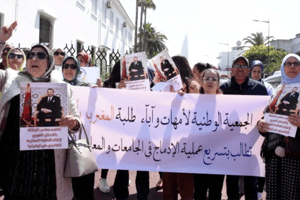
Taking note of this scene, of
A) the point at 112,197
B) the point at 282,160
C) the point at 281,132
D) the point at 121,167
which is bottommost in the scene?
the point at 112,197

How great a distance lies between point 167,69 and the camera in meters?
4.02

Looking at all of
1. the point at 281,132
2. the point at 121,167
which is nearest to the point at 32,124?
the point at 121,167

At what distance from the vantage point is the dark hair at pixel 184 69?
13.6 ft

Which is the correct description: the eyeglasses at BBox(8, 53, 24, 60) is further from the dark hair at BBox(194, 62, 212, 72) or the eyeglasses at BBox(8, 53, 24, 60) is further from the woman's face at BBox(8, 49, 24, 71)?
the dark hair at BBox(194, 62, 212, 72)

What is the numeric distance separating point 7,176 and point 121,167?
1.61m

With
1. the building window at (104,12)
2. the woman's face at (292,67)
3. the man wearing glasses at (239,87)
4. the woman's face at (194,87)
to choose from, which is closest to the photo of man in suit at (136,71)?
the woman's face at (194,87)

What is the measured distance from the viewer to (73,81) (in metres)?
3.95

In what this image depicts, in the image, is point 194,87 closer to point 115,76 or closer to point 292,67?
point 115,76

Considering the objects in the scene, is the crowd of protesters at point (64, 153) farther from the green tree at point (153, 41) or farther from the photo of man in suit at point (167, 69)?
the green tree at point (153, 41)

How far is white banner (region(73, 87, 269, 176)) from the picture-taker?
3.88m

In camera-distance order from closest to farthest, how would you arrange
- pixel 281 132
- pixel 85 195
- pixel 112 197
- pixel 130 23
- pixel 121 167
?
pixel 281 132, pixel 85 195, pixel 121 167, pixel 112 197, pixel 130 23

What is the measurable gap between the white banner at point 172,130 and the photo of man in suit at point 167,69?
0.78 feet

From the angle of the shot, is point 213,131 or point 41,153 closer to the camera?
point 41,153

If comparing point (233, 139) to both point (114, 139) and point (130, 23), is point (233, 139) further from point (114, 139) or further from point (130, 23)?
point (130, 23)
